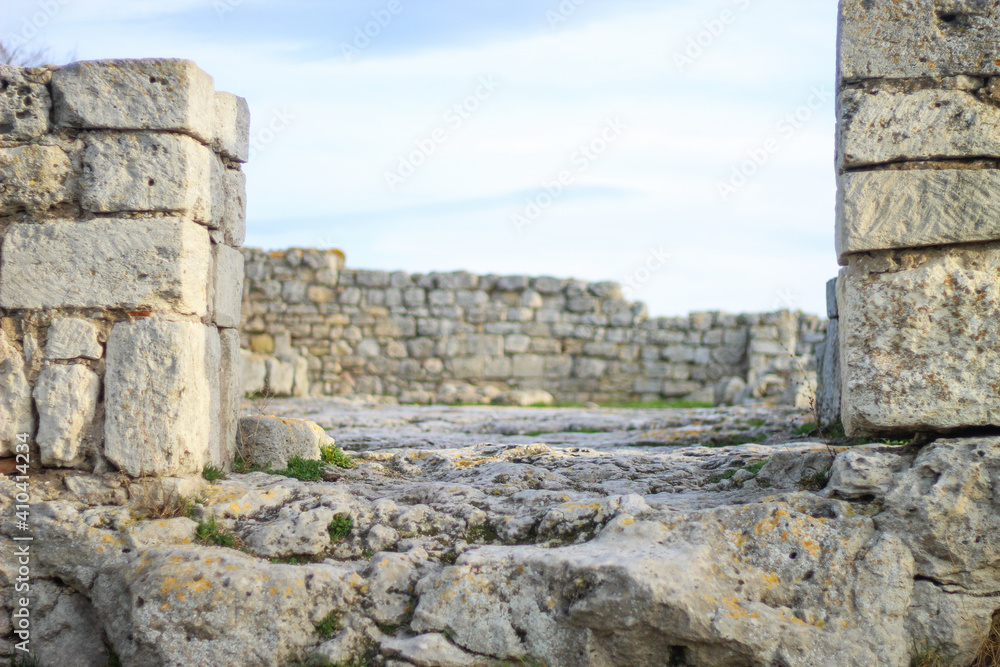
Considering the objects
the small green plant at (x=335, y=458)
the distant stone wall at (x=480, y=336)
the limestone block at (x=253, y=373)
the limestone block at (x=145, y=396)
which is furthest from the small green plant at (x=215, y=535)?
the distant stone wall at (x=480, y=336)

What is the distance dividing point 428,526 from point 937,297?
2554 mm

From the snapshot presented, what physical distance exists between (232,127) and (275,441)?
1.78m

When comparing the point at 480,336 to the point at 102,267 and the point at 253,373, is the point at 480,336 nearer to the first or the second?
the point at 253,373

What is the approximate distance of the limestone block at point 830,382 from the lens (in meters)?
5.66

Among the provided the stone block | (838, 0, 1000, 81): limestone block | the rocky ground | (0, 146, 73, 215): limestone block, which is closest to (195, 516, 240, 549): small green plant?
the rocky ground

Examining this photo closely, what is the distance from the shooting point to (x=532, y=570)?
338 cm

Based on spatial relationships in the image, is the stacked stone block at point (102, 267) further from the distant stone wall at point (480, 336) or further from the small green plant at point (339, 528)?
the distant stone wall at point (480, 336)

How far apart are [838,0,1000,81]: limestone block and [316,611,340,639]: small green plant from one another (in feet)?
11.1

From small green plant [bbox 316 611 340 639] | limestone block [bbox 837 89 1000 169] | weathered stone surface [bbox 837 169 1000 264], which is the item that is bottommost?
small green plant [bbox 316 611 340 639]

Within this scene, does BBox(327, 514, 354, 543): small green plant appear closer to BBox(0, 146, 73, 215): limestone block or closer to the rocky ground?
the rocky ground

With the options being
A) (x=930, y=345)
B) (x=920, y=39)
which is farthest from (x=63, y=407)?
(x=920, y=39)

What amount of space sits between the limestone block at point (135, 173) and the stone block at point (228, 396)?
88cm

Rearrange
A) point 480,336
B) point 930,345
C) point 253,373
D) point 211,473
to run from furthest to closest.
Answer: point 480,336 < point 253,373 < point 211,473 < point 930,345

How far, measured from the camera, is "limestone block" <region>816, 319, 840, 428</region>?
5664 mm
